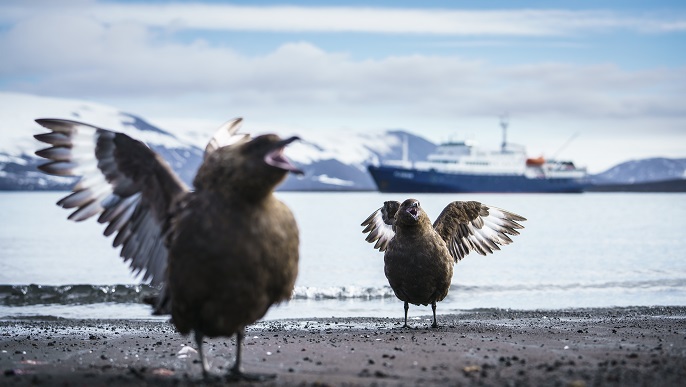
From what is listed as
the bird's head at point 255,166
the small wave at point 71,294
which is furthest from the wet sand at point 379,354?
the small wave at point 71,294

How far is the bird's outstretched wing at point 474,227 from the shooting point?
15289mm

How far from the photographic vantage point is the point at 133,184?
340 inches

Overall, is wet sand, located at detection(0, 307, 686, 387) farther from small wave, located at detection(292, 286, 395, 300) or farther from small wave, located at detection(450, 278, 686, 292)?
small wave, located at detection(450, 278, 686, 292)

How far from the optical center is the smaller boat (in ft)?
474

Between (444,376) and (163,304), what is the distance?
280 cm

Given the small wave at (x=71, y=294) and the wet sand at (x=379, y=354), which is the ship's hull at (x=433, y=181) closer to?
the small wave at (x=71, y=294)

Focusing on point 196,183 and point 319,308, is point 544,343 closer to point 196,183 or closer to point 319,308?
point 196,183

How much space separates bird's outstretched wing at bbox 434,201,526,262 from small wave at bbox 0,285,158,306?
9381 millimetres

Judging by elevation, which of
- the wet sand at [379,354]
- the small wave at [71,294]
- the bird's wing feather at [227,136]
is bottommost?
the small wave at [71,294]

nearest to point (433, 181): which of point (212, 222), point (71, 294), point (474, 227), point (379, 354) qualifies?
point (71, 294)

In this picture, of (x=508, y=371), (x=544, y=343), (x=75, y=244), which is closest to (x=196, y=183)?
(x=508, y=371)

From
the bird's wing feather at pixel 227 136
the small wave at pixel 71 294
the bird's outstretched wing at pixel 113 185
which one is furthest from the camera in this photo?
the small wave at pixel 71 294

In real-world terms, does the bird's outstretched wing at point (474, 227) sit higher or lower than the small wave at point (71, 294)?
higher

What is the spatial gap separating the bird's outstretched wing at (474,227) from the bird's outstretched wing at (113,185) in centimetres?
736
